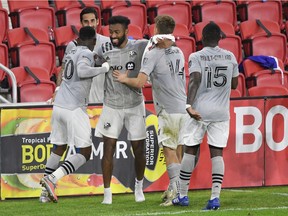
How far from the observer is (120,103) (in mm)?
11297

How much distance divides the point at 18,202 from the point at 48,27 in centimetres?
496

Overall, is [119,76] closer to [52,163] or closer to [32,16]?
[52,163]

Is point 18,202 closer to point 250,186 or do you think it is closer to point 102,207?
point 102,207

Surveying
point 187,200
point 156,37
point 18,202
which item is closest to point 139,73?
point 156,37

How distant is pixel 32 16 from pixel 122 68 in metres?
5.16

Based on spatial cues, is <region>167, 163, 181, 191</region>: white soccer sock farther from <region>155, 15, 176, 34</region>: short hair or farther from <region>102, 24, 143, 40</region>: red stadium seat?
<region>102, 24, 143, 40</region>: red stadium seat

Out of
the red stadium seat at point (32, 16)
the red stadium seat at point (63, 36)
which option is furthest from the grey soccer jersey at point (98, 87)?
the red stadium seat at point (32, 16)

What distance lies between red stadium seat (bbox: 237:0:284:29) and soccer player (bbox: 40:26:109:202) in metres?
6.85

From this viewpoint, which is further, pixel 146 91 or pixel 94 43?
pixel 146 91

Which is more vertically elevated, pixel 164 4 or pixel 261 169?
pixel 164 4

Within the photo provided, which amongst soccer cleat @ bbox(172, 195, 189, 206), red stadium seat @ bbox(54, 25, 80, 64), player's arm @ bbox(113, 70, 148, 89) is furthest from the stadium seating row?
soccer cleat @ bbox(172, 195, 189, 206)

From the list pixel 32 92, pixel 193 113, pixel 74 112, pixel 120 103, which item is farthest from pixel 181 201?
pixel 32 92

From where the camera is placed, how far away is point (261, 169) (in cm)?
1286

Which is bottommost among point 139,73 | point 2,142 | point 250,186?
point 250,186
